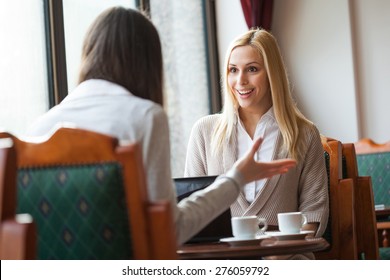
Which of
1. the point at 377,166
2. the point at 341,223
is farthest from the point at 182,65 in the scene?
the point at 341,223

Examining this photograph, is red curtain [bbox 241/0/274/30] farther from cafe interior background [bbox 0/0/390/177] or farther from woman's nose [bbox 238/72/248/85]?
woman's nose [bbox 238/72/248/85]

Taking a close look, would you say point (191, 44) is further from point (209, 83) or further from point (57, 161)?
point (57, 161)

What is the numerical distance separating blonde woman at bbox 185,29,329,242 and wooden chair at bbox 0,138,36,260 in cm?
170

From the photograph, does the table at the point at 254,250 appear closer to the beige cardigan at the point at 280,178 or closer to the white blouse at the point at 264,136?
the beige cardigan at the point at 280,178

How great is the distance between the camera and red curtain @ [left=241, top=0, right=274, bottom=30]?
21.4 ft

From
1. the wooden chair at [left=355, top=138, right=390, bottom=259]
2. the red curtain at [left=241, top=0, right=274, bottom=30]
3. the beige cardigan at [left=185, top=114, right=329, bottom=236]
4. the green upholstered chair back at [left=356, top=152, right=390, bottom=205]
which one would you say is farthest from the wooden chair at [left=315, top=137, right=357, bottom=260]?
the red curtain at [left=241, top=0, right=274, bottom=30]

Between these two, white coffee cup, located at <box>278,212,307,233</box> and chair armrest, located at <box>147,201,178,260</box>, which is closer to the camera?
chair armrest, located at <box>147,201,178,260</box>

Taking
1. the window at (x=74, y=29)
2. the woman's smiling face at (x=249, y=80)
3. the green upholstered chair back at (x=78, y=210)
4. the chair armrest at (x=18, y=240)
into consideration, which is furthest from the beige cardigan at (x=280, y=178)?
the chair armrest at (x=18, y=240)

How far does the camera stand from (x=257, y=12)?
6.54m

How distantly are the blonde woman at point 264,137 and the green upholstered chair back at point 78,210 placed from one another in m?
1.62

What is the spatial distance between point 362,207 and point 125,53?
1847 mm

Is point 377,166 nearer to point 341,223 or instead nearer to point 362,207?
point 362,207

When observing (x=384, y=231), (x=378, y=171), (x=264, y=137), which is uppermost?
(x=264, y=137)

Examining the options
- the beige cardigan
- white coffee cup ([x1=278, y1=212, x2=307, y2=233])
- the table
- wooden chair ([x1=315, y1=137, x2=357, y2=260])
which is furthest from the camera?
wooden chair ([x1=315, y1=137, x2=357, y2=260])
